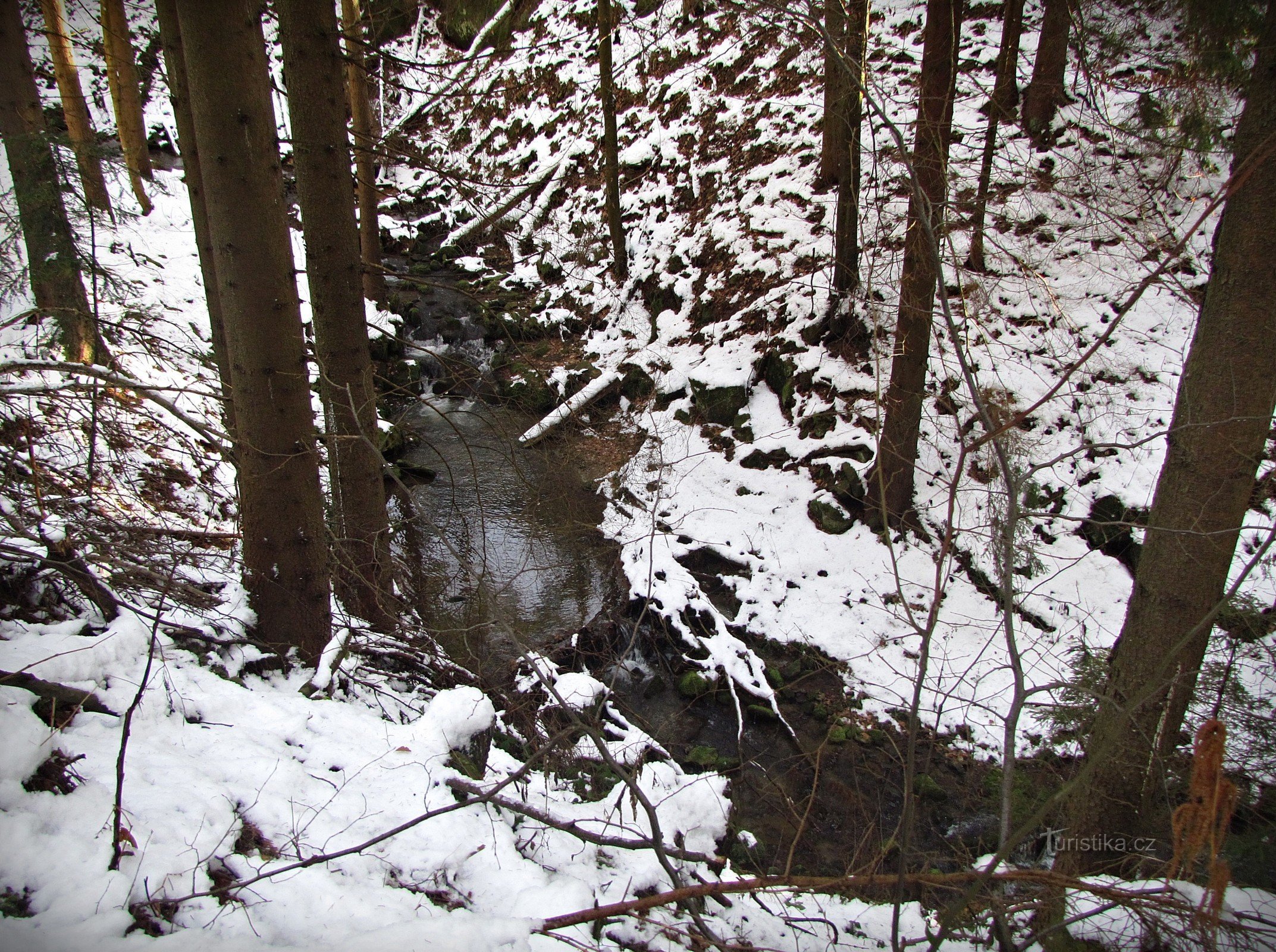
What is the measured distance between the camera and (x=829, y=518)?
6.92 metres

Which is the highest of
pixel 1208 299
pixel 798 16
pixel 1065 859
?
pixel 1208 299

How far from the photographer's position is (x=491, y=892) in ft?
6.99

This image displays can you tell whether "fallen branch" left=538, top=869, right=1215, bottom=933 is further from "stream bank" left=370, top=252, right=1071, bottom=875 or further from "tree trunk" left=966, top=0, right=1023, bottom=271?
"tree trunk" left=966, top=0, right=1023, bottom=271

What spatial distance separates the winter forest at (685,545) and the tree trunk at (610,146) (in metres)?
0.23

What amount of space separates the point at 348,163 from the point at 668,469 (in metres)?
4.94

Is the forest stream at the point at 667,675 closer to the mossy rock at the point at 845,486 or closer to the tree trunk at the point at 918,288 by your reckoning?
the mossy rock at the point at 845,486

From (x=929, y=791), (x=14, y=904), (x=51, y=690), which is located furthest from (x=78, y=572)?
(x=929, y=791)

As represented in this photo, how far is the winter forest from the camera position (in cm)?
197

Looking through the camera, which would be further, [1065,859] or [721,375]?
[721,375]

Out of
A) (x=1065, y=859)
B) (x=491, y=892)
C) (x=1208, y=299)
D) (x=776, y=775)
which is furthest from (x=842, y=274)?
(x=491, y=892)

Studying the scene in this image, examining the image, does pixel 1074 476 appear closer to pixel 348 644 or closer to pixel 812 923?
pixel 812 923

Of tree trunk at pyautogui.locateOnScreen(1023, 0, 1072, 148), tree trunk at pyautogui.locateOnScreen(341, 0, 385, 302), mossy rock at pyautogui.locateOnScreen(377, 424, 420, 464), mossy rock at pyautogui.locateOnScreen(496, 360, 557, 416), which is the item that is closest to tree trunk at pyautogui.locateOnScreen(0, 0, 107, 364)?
mossy rock at pyautogui.locateOnScreen(377, 424, 420, 464)

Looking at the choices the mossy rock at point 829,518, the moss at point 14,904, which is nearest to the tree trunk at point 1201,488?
the moss at point 14,904

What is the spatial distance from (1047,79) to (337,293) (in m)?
8.66
